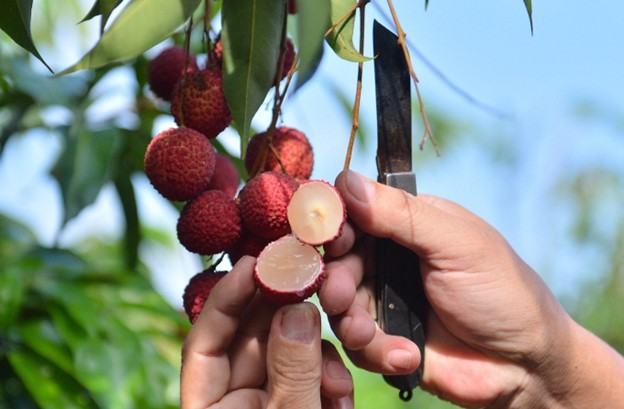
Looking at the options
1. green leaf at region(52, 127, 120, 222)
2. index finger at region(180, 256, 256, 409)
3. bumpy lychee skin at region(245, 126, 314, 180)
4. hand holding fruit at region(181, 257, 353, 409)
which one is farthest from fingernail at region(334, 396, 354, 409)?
green leaf at region(52, 127, 120, 222)

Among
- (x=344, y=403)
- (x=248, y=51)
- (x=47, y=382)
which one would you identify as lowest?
(x=47, y=382)

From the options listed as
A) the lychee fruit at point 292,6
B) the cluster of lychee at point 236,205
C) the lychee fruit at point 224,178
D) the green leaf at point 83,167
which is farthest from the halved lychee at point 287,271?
the green leaf at point 83,167

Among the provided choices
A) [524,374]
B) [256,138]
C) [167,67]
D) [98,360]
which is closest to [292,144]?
[256,138]

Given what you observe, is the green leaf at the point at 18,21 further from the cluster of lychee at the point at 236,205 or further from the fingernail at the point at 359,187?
the fingernail at the point at 359,187

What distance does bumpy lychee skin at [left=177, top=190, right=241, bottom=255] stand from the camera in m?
0.73

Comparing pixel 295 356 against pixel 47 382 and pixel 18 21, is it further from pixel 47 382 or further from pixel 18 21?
pixel 47 382

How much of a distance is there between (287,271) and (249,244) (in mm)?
68

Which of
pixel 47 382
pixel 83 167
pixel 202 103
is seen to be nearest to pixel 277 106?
pixel 202 103

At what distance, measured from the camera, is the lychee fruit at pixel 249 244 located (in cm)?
76

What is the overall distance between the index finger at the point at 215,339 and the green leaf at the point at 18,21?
0.25m

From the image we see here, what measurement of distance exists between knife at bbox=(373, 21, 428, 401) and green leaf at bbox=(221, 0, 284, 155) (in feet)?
0.49

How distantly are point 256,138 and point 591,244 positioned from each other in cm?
399

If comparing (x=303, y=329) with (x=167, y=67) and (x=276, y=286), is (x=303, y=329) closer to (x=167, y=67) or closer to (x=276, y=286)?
(x=276, y=286)

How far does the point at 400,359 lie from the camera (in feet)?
2.65
